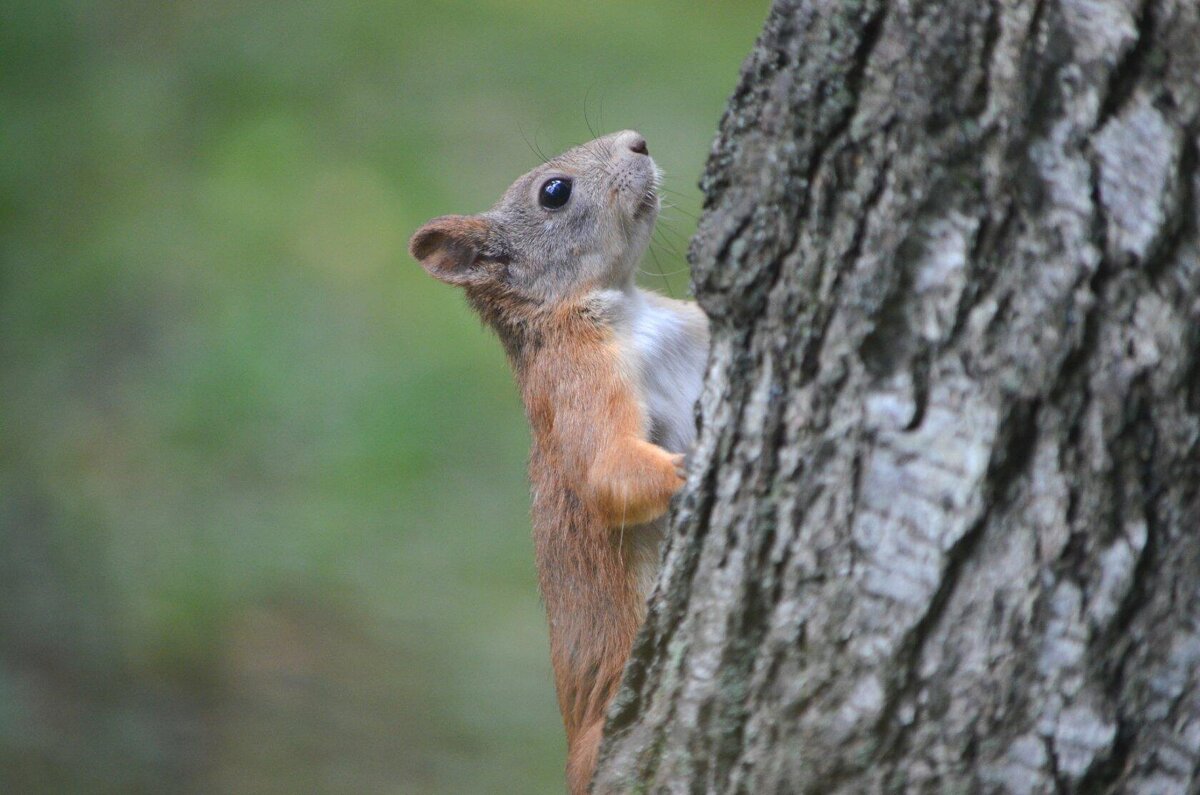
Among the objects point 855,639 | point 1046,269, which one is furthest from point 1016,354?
point 855,639

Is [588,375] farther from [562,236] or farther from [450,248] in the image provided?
[450,248]

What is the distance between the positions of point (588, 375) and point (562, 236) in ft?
2.60

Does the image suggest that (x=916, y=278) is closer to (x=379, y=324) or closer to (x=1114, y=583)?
(x=1114, y=583)

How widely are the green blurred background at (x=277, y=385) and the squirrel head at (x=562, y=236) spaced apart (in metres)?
1.97

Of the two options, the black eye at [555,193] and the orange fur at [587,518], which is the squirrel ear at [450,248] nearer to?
the black eye at [555,193]

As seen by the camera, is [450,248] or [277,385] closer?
[450,248]

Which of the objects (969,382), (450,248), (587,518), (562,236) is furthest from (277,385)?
(969,382)

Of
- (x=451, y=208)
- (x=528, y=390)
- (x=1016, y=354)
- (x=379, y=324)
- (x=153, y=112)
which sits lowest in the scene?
(x=1016, y=354)

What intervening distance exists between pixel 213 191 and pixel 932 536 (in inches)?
293

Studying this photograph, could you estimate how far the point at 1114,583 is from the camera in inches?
82.1

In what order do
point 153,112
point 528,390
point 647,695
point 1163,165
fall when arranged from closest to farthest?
point 1163,165
point 647,695
point 528,390
point 153,112

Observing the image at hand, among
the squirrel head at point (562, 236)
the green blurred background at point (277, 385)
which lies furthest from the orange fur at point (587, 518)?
the green blurred background at point (277, 385)

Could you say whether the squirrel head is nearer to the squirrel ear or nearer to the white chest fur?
the squirrel ear

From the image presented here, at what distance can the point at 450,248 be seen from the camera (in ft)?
15.5
